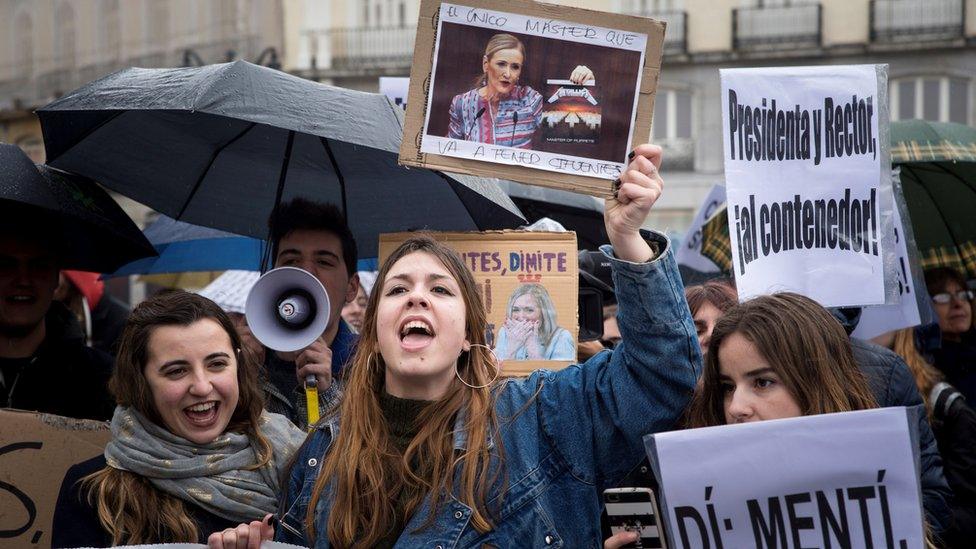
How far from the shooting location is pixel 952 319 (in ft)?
20.5

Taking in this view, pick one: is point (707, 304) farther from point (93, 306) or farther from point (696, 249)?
point (93, 306)

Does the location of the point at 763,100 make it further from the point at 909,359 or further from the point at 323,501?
the point at 323,501

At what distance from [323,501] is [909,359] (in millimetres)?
2935

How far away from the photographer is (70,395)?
15.9ft

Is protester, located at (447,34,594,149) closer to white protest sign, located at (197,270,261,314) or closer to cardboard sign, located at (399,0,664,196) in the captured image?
cardboard sign, located at (399,0,664,196)

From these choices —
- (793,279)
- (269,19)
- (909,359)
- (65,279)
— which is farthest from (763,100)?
(269,19)

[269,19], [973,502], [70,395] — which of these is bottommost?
[973,502]

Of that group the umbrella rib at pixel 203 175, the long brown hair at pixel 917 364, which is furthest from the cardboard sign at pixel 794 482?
the umbrella rib at pixel 203 175

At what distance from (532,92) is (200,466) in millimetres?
1401

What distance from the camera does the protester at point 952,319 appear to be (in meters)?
6.19

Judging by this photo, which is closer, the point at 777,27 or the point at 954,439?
the point at 954,439

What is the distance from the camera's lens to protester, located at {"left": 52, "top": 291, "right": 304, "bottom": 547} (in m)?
3.71

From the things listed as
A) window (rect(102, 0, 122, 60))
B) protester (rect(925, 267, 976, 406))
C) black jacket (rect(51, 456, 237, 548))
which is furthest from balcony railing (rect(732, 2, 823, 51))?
black jacket (rect(51, 456, 237, 548))

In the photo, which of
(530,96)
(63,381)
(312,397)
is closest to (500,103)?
(530,96)
